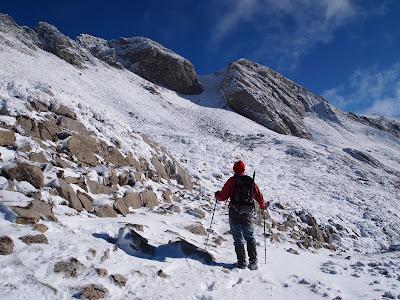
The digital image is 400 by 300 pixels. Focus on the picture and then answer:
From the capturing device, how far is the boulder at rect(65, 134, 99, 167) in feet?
35.0

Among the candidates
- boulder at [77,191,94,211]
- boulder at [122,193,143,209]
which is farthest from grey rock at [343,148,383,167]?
boulder at [77,191,94,211]

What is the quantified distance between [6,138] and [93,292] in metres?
4.93

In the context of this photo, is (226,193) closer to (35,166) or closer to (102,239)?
(102,239)

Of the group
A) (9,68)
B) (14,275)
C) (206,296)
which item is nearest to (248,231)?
(206,296)

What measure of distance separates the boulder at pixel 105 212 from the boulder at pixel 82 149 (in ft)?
6.23

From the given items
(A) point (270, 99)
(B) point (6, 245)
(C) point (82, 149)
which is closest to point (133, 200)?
(C) point (82, 149)

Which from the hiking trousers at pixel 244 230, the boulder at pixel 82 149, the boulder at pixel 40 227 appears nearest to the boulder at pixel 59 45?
the boulder at pixel 82 149

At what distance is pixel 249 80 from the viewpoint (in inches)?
2131

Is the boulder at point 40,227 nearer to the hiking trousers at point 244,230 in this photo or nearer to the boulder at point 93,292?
the boulder at point 93,292

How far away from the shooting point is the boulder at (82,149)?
10.7 m

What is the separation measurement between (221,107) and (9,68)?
81.2 feet

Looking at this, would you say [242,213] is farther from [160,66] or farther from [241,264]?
[160,66]

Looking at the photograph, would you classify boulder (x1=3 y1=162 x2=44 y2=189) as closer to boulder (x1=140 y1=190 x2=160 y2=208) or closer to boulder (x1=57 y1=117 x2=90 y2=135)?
boulder (x1=57 y1=117 x2=90 y2=135)

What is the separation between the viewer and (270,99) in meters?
52.2
